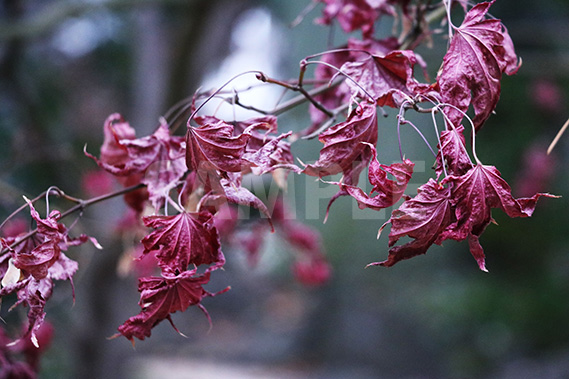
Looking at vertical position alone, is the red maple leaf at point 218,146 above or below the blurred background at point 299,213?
above

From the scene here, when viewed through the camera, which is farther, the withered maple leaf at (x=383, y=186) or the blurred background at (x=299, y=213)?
the blurred background at (x=299, y=213)

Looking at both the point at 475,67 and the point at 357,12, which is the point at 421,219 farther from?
the point at 357,12

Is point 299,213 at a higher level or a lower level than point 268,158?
lower

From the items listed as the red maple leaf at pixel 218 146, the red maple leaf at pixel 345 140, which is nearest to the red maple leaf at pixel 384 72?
the red maple leaf at pixel 345 140

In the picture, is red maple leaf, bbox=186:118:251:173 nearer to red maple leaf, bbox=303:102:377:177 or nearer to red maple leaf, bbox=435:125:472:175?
red maple leaf, bbox=303:102:377:177

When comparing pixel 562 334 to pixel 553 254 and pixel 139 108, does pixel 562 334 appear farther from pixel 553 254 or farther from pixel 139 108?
pixel 139 108

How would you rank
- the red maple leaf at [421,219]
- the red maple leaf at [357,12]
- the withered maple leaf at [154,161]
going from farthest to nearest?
the red maple leaf at [357,12], the withered maple leaf at [154,161], the red maple leaf at [421,219]

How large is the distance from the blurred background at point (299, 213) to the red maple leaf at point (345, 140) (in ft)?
0.62

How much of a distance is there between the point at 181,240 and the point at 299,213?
4103 mm

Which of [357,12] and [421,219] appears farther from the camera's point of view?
[357,12]

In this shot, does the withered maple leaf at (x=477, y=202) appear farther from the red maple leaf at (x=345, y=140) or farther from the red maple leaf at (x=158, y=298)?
the red maple leaf at (x=158, y=298)

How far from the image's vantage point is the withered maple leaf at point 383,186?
442mm

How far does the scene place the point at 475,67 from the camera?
19.0 inches

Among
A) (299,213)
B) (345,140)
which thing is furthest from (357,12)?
(299,213)
